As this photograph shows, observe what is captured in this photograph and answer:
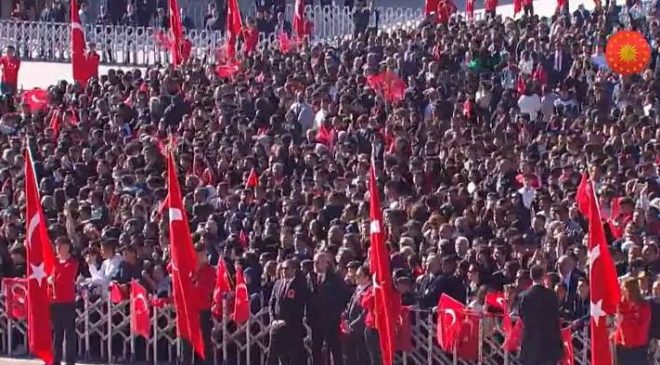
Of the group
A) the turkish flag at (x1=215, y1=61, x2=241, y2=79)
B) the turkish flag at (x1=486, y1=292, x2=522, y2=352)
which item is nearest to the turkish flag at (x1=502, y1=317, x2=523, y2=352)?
the turkish flag at (x1=486, y1=292, x2=522, y2=352)

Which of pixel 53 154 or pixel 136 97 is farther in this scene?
pixel 136 97

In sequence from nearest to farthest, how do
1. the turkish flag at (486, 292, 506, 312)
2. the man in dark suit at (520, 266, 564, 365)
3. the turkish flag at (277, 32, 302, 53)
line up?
the man in dark suit at (520, 266, 564, 365), the turkish flag at (486, 292, 506, 312), the turkish flag at (277, 32, 302, 53)

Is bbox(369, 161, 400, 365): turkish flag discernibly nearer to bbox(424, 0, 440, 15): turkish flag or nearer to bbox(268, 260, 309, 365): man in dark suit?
Result: bbox(268, 260, 309, 365): man in dark suit

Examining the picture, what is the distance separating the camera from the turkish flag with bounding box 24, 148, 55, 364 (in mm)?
21109

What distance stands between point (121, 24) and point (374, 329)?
2257 centimetres

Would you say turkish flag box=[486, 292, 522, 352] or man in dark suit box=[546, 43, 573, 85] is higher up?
man in dark suit box=[546, 43, 573, 85]

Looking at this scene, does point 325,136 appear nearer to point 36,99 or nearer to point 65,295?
point 36,99

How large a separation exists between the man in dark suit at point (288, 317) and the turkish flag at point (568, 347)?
8.73 ft

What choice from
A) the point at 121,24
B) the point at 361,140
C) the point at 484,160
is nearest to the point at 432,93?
the point at 361,140

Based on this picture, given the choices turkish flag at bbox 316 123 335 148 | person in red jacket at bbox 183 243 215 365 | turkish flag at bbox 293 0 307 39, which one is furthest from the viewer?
turkish flag at bbox 293 0 307 39

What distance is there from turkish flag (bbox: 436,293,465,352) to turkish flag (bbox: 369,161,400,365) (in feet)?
1.63

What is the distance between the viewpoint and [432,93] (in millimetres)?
29328

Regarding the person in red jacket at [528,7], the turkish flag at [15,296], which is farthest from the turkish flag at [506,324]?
the person in red jacket at [528,7]

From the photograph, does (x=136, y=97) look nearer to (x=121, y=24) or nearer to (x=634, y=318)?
(x=121, y=24)
